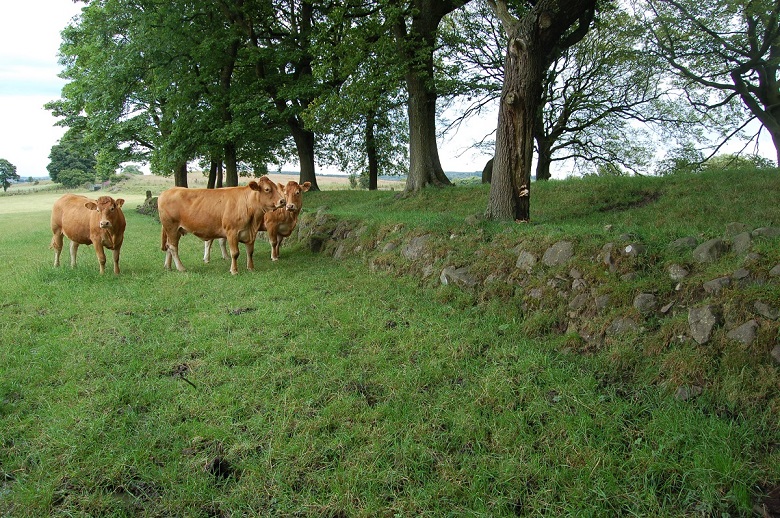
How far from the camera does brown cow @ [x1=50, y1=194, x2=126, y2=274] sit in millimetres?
8812

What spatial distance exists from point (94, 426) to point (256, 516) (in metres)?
1.75

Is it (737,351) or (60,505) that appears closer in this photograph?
(60,505)

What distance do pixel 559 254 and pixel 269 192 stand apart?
611cm

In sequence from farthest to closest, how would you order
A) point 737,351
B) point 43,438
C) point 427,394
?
point 427,394, point 737,351, point 43,438

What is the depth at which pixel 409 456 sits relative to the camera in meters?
3.15

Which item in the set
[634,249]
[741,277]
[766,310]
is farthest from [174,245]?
[766,310]

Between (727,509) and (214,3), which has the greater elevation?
(214,3)

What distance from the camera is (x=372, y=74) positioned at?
13.6 metres

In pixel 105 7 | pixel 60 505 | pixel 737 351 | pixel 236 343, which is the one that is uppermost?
pixel 105 7

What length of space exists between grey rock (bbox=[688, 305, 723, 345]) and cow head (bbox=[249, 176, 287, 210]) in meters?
7.42

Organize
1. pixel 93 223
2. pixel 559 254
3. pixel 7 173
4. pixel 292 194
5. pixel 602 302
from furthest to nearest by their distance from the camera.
Result: pixel 7 173
pixel 292 194
pixel 93 223
pixel 559 254
pixel 602 302

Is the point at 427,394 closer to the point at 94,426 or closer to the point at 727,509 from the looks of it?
the point at 727,509

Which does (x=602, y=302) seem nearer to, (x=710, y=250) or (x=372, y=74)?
(x=710, y=250)

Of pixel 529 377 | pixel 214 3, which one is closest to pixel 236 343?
pixel 529 377
